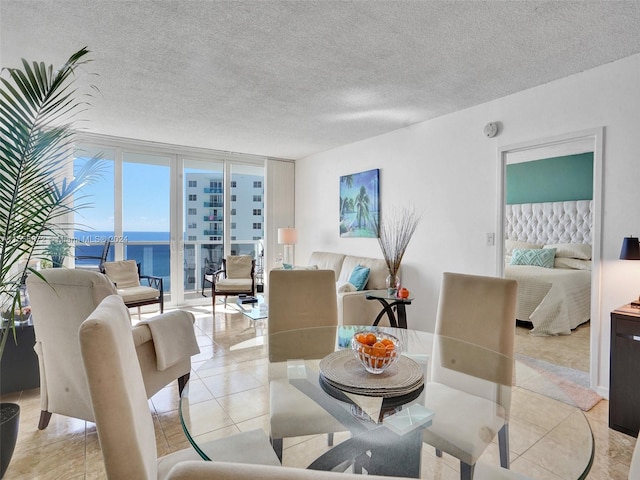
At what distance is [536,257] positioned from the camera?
5.16m

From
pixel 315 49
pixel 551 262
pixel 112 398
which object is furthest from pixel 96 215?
pixel 551 262

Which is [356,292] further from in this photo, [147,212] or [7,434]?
[147,212]

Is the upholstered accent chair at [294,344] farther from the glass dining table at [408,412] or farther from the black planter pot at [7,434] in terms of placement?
the black planter pot at [7,434]

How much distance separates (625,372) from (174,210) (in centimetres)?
552

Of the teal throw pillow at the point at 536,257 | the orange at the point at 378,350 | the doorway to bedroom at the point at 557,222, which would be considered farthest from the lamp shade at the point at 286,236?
the orange at the point at 378,350

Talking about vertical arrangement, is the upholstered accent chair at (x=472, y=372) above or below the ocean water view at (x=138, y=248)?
below

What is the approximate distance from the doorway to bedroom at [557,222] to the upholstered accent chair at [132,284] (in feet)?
13.3

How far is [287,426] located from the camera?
150 cm

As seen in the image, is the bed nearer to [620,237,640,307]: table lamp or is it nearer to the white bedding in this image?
the white bedding

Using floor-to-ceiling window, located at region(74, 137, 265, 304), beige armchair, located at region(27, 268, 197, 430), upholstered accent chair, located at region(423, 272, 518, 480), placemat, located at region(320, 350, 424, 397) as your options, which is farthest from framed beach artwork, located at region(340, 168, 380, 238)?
placemat, located at region(320, 350, 424, 397)

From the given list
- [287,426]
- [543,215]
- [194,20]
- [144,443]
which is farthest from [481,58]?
[543,215]

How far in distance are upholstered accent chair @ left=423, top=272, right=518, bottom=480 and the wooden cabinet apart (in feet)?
2.73

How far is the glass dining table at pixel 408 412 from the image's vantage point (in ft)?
4.17

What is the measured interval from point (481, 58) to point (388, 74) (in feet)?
2.27
